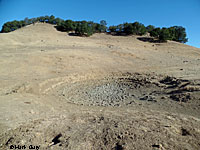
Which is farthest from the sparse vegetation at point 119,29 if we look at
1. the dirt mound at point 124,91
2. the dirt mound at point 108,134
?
the dirt mound at point 108,134

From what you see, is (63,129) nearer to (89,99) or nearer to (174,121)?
(174,121)

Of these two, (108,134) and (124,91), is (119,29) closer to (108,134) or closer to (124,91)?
(124,91)

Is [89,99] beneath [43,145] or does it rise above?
beneath

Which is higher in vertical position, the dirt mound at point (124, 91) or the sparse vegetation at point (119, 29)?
the sparse vegetation at point (119, 29)

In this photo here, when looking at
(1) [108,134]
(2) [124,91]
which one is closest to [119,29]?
(2) [124,91]

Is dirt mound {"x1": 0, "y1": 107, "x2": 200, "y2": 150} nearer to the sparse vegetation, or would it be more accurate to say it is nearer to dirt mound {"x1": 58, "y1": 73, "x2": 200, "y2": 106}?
dirt mound {"x1": 58, "y1": 73, "x2": 200, "y2": 106}

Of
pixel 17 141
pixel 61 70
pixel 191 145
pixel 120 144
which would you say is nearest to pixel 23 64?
pixel 61 70

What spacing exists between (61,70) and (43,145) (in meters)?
8.55

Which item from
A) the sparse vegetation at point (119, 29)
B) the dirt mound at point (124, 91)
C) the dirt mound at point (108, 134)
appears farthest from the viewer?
the sparse vegetation at point (119, 29)

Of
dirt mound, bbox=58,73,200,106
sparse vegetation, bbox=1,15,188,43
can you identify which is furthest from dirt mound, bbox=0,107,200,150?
sparse vegetation, bbox=1,15,188,43

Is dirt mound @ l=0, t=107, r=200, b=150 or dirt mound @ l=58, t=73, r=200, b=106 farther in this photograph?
dirt mound @ l=58, t=73, r=200, b=106

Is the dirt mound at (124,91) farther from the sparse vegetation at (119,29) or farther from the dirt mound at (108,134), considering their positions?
the sparse vegetation at (119,29)

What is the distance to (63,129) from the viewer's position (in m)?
3.01

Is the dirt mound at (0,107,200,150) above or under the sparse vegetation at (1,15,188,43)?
under
